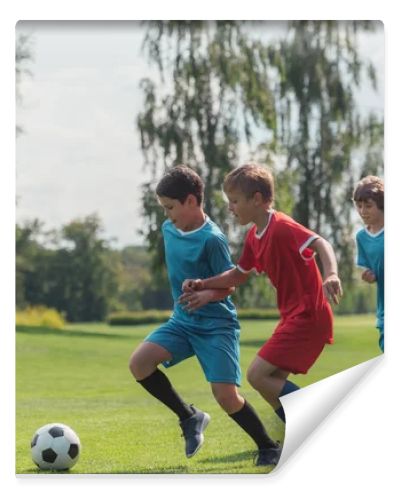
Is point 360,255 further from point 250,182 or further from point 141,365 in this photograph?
point 141,365

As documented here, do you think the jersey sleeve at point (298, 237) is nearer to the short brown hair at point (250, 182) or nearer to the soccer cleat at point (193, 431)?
the short brown hair at point (250, 182)

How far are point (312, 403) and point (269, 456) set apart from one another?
321 mm

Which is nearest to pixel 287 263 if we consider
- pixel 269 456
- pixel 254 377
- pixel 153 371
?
pixel 254 377

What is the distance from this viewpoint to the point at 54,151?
644 centimetres

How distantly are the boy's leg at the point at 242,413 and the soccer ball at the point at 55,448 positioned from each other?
27.9 inches

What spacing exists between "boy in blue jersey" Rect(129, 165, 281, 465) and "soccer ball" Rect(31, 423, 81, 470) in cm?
43

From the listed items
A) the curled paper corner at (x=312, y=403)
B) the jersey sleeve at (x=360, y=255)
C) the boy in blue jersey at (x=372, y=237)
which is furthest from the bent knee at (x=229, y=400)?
the jersey sleeve at (x=360, y=255)

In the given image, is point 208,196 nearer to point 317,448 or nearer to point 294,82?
point 294,82

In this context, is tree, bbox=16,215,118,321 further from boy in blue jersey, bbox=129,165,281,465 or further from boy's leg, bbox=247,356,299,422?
boy's leg, bbox=247,356,299,422

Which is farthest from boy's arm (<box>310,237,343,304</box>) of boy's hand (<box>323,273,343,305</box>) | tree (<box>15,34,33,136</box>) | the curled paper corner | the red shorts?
tree (<box>15,34,33,136</box>)

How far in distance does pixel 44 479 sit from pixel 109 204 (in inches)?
83.6

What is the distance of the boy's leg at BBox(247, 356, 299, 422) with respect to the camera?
15.9ft

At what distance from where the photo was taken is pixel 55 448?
4910 millimetres
